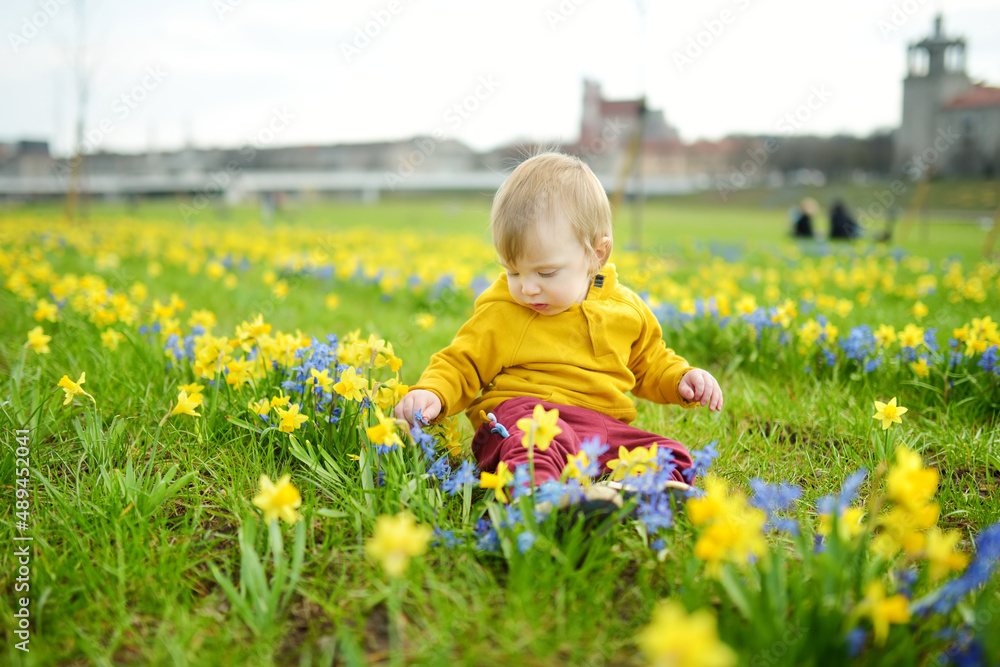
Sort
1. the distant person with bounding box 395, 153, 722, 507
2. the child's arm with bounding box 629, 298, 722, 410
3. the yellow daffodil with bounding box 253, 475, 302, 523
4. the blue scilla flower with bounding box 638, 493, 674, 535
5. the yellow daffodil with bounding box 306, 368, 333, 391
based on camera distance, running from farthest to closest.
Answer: the child's arm with bounding box 629, 298, 722, 410, the yellow daffodil with bounding box 306, 368, 333, 391, the distant person with bounding box 395, 153, 722, 507, the blue scilla flower with bounding box 638, 493, 674, 535, the yellow daffodil with bounding box 253, 475, 302, 523

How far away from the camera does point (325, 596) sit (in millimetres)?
1530

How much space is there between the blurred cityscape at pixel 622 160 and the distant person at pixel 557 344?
34.1 metres

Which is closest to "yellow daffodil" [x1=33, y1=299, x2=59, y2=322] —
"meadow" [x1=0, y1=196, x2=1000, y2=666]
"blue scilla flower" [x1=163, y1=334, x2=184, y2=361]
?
"meadow" [x1=0, y1=196, x2=1000, y2=666]

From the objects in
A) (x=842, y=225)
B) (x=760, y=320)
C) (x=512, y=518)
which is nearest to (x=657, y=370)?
(x=512, y=518)

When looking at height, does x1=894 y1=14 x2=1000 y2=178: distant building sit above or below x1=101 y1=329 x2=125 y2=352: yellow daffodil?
above

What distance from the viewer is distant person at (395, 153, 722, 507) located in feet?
6.67

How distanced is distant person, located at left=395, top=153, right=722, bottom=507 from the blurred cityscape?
112ft

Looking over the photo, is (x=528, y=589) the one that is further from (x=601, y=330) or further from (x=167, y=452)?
(x=167, y=452)

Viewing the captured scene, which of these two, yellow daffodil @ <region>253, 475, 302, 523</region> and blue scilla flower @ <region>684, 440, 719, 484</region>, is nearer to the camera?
yellow daffodil @ <region>253, 475, 302, 523</region>

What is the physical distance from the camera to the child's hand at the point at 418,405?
80.6 inches

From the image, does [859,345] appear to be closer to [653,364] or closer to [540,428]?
[653,364]

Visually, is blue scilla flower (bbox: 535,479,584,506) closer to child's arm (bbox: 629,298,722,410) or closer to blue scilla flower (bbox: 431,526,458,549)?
blue scilla flower (bbox: 431,526,458,549)

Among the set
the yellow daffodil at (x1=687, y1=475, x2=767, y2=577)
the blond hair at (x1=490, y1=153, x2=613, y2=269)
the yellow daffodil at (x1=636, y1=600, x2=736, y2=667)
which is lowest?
the yellow daffodil at (x1=636, y1=600, x2=736, y2=667)

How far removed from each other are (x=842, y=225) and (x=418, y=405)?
582 inches
